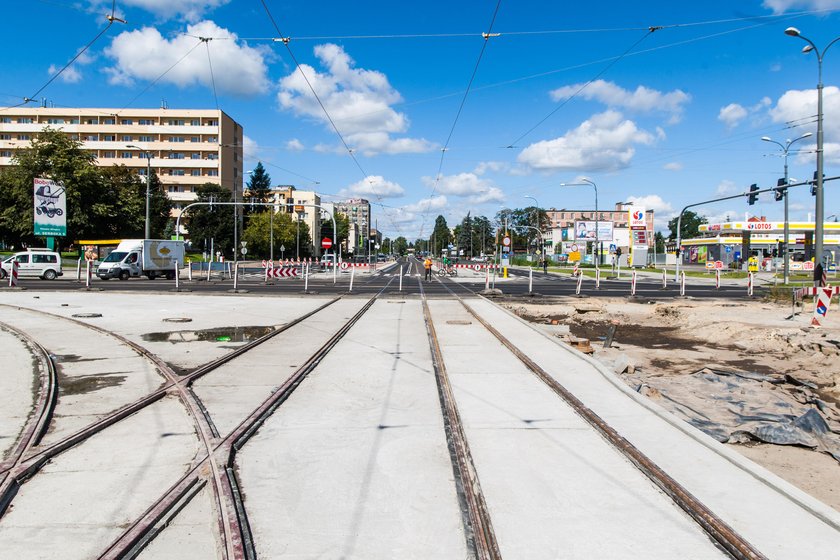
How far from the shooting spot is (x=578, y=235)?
3775 inches

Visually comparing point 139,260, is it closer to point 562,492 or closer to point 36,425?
point 36,425

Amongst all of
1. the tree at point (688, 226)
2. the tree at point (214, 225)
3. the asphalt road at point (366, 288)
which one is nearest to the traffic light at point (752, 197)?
the asphalt road at point (366, 288)

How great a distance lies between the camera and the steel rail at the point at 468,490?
12.9 feet

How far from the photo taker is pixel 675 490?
4.89 m

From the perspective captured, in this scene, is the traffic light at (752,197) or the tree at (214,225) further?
the tree at (214,225)

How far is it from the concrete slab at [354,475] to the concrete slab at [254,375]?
17.8 inches

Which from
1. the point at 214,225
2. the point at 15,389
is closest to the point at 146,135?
the point at 214,225

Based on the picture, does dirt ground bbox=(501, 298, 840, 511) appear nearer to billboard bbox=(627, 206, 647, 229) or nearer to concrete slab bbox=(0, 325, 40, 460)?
concrete slab bbox=(0, 325, 40, 460)

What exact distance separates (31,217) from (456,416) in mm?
64872

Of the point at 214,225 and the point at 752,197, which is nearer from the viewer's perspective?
the point at 752,197

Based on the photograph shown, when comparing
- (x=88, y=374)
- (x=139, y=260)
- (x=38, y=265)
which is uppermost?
(x=139, y=260)

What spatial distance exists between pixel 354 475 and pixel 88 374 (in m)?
6.17

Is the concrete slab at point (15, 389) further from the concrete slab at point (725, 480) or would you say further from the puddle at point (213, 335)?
the concrete slab at point (725, 480)

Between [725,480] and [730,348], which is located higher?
[725,480]
